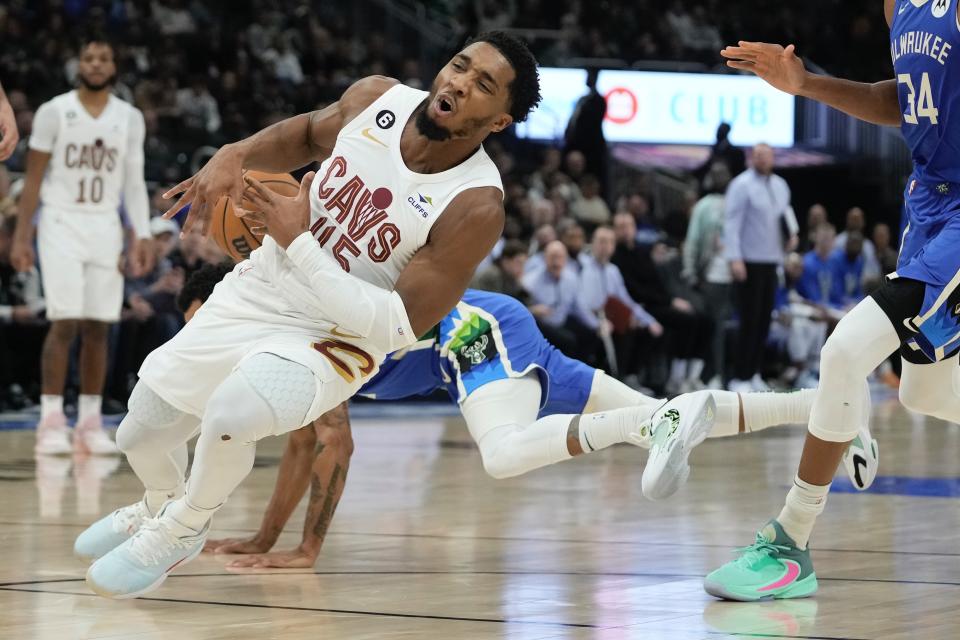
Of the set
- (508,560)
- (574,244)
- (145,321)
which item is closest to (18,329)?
(145,321)

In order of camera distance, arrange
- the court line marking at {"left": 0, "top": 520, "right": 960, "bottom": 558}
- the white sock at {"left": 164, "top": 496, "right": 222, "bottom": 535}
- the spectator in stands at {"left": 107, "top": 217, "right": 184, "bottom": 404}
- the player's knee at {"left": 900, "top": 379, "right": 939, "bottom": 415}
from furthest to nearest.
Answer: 1. the spectator in stands at {"left": 107, "top": 217, "right": 184, "bottom": 404}
2. the court line marking at {"left": 0, "top": 520, "right": 960, "bottom": 558}
3. the player's knee at {"left": 900, "top": 379, "right": 939, "bottom": 415}
4. the white sock at {"left": 164, "top": 496, "right": 222, "bottom": 535}

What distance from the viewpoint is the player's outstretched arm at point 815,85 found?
468 cm

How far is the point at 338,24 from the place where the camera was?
19688 millimetres

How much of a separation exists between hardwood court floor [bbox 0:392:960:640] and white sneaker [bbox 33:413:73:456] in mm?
106

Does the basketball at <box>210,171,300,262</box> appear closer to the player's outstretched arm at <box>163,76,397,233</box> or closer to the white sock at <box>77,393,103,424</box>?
the player's outstretched arm at <box>163,76,397,233</box>

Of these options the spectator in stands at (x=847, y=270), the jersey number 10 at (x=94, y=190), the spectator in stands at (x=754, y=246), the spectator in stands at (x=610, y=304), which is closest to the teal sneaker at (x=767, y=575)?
the jersey number 10 at (x=94, y=190)

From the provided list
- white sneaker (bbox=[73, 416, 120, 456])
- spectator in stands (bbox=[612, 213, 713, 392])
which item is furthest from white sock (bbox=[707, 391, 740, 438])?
spectator in stands (bbox=[612, 213, 713, 392])

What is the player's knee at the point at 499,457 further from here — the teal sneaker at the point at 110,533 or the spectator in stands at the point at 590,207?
the spectator in stands at the point at 590,207

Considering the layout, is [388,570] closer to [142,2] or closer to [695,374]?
[695,374]

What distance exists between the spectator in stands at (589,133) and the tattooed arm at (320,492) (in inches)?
506

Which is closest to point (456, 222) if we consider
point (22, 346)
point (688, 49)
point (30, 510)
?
point (30, 510)

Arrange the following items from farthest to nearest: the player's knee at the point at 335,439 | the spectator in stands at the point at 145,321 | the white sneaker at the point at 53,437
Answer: the spectator in stands at the point at 145,321 → the white sneaker at the point at 53,437 → the player's knee at the point at 335,439

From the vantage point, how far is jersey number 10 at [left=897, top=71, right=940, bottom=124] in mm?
4398

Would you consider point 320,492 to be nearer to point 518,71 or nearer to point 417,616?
point 417,616
